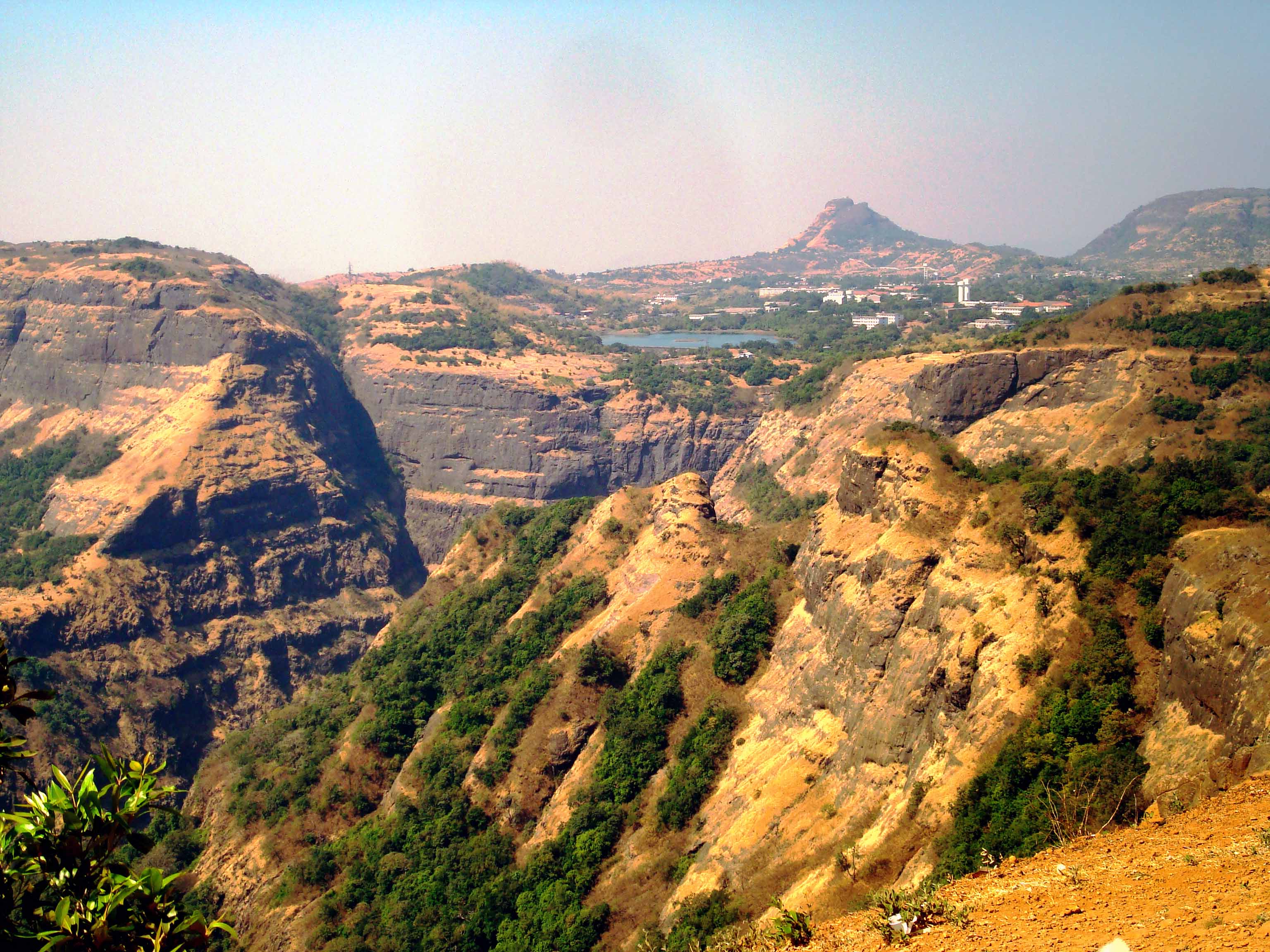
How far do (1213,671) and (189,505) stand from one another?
80358mm

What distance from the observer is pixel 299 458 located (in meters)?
90.9

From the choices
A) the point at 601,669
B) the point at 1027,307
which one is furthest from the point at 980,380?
the point at 1027,307

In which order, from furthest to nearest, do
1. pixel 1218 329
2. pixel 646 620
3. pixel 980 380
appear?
pixel 980 380, pixel 1218 329, pixel 646 620

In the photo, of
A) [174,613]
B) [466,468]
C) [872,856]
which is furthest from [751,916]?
[466,468]

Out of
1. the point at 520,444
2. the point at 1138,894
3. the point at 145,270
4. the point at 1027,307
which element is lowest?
the point at 520,444

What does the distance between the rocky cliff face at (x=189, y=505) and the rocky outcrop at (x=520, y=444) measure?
4.59 m

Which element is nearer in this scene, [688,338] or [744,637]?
[744,637]

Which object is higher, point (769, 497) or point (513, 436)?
point (513, 436)

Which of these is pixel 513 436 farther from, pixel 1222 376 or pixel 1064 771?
pixel 1064 771

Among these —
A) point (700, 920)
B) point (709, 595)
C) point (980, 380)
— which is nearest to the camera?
point (700, 920)

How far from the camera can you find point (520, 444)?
105m

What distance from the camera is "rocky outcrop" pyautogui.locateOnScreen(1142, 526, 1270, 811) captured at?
16797mm

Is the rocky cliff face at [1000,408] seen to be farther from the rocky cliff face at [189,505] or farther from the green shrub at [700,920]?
the rocky cliff face at [189,505]

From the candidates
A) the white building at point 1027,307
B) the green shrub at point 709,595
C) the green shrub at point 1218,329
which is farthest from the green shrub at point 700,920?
the white building at point 1027,307
